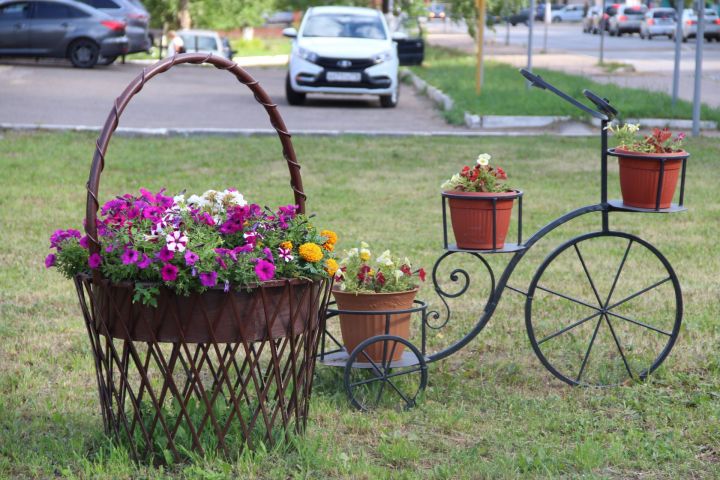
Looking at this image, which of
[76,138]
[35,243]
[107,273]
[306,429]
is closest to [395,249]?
[35,243]

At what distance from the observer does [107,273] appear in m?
3.47

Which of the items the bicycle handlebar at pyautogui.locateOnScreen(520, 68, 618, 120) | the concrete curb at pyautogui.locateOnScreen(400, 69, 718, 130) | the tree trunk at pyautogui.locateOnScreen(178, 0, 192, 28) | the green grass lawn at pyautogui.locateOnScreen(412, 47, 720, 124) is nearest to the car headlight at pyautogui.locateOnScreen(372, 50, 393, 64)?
the green grass lawn at pyautogui.locateOnScreen(412, 47, 720, 124)

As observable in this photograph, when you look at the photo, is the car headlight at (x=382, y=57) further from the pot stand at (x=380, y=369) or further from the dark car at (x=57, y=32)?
the pot stand at (x=380, y=369)

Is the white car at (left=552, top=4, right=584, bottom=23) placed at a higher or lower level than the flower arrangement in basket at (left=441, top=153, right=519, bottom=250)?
lower

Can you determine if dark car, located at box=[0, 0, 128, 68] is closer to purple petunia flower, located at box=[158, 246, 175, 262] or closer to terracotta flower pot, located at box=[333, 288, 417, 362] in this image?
terracotta flower pot, located at box=[333, 288, 417, 362]

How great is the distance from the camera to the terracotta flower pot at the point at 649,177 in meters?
4.43

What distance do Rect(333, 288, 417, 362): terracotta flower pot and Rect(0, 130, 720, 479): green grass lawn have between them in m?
0.25

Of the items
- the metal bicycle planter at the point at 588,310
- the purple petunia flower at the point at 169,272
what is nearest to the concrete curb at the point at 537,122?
the metal bicycle planter at the point at 588,310

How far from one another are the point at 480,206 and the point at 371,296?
22.7 inches

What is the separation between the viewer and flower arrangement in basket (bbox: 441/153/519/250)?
443 cm

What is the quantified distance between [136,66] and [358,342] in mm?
21509

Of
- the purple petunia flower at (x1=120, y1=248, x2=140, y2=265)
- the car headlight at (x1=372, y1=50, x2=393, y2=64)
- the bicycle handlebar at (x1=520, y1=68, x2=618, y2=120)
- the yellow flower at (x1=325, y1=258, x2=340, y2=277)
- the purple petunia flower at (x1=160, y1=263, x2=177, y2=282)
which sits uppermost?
the bicycle handlebar at (x1=520, y1=68, x2=618, y2=120)

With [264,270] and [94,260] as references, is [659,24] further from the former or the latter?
[94,260]

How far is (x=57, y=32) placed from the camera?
2328 cm
